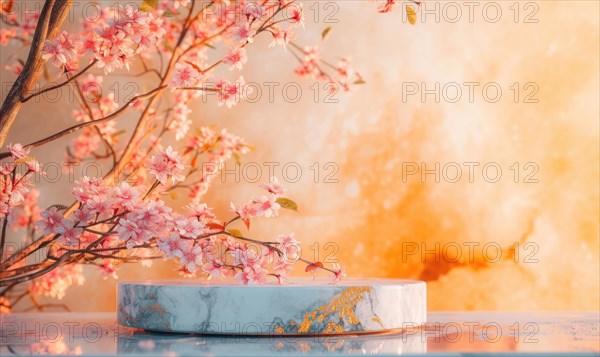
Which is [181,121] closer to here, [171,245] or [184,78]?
[184,78]

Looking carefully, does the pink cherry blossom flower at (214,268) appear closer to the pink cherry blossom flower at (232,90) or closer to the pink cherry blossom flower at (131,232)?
the pink cherry blossom flower at (131,232)

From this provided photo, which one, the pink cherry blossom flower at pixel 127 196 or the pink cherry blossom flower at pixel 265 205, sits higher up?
the pink cherry blossom flower at pixel 127 196

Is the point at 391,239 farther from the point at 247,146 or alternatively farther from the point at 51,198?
the point at 51,198

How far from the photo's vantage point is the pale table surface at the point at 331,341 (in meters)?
0.82

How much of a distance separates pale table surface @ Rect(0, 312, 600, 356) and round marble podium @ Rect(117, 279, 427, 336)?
0.6 inches

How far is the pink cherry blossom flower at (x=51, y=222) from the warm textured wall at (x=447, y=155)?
1.64 feet

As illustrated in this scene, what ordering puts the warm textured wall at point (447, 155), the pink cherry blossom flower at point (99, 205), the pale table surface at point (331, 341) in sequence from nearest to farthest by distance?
the pale table surface at point (331, 341)
the pink cherry blossom flower at point (99, 205)
the warm textured wall at point (447, 155)

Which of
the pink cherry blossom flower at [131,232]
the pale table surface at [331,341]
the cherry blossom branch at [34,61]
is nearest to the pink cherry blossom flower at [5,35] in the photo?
the cherry blossom branch at [34,61]

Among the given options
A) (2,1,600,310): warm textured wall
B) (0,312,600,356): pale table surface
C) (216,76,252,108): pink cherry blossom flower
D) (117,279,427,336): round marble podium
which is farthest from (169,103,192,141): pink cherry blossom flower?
(117,279,427,336): round marble podium

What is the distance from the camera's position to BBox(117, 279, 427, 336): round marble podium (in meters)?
0.92

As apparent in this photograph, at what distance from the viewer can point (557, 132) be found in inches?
63.4

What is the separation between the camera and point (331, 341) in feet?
3.04

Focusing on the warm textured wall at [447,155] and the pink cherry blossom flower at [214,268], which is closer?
the pink cherry blossom flower at [214,268]

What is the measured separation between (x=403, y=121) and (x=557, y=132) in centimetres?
32
